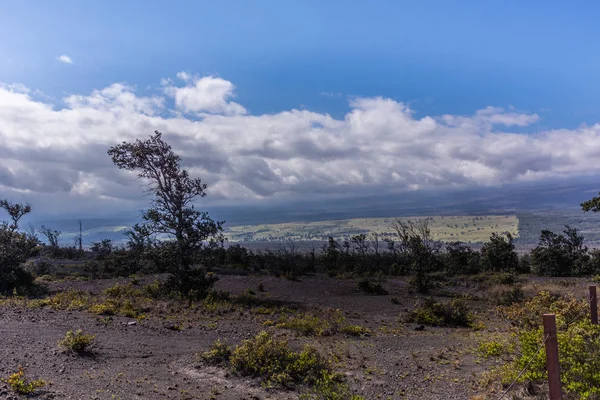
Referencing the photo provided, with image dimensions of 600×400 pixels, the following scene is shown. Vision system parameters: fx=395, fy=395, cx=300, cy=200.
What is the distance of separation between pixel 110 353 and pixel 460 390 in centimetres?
715

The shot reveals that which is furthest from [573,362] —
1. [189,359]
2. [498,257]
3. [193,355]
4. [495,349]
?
[498,257]

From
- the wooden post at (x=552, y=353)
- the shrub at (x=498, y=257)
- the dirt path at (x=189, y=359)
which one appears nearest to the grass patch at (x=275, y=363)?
the dirt path at (x=189, y=359)

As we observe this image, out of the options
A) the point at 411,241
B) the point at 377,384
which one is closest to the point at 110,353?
the point at 377,384

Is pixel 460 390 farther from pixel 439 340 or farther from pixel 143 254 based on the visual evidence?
pixel 143 254

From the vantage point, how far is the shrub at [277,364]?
290 inches

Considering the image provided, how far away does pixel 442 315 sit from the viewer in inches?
549

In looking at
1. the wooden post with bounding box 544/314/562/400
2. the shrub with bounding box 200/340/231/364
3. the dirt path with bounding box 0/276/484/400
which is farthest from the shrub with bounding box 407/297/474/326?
the wooden post with bounding box 544/314/562/400

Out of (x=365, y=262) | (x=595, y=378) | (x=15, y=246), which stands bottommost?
(x=365, y=262)

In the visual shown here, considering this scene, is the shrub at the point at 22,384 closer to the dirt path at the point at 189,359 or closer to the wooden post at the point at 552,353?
the dirt path at the point at 189,359

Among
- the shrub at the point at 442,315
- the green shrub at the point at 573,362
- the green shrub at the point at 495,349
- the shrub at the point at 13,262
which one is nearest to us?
the green shrub at the point at 573,362

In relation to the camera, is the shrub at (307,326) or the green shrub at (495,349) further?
the shrub at (307,326)

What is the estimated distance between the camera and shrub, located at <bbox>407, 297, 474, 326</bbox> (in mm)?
13633

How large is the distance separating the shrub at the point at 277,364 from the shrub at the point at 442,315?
7.02 meters

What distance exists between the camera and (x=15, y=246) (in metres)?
19.9
